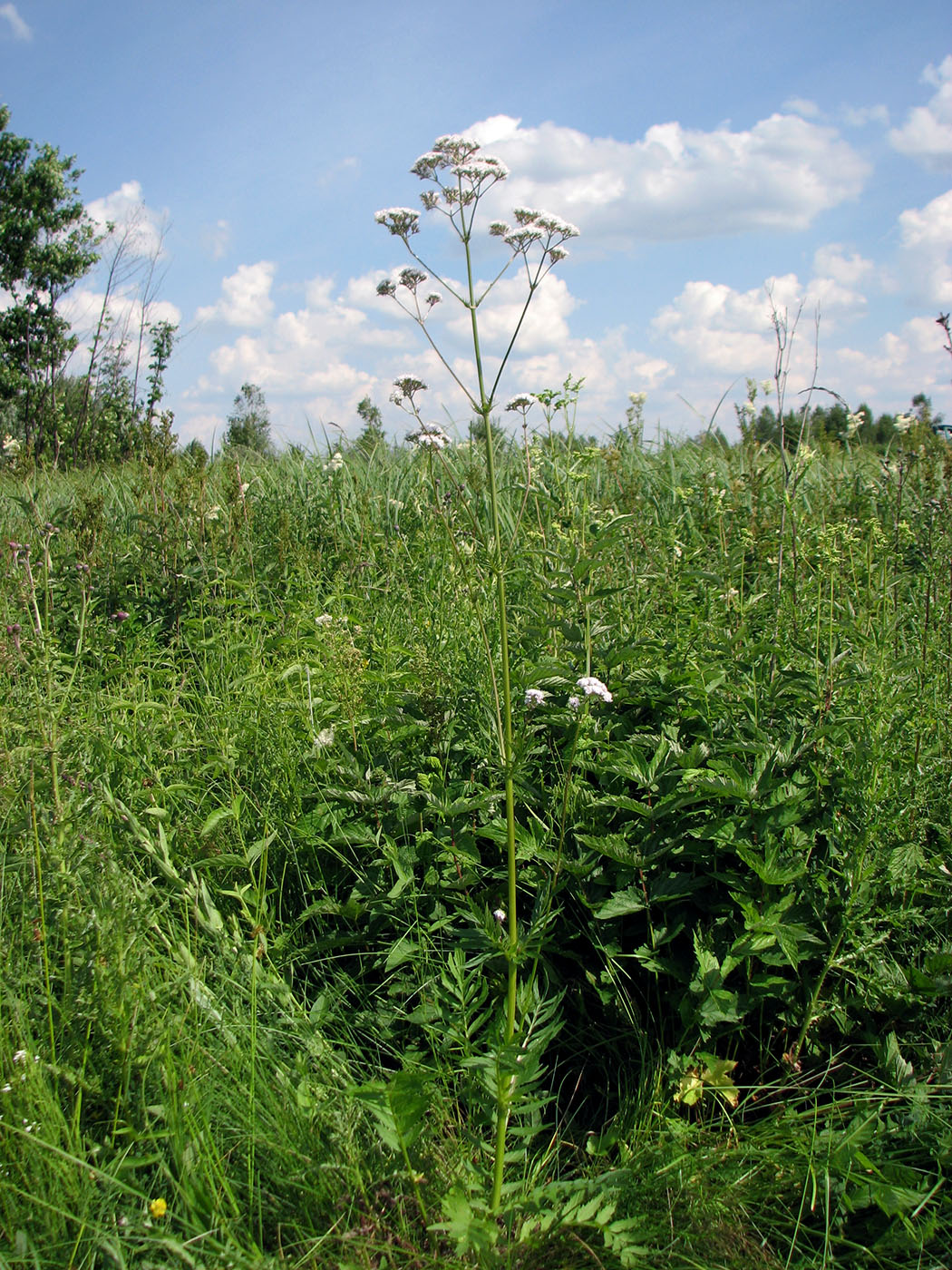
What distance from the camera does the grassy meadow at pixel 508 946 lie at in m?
1.51

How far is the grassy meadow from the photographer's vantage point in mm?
1514

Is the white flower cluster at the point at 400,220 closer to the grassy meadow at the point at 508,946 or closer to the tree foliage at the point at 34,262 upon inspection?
the grassy meadow at the point at 508,946

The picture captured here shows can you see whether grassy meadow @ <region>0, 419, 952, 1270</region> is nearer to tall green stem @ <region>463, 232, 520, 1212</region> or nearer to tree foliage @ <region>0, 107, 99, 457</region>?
tall green stem @ <region>463, 232, 520, 1212</region>

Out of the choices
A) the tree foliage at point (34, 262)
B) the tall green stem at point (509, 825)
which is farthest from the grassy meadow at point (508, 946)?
the tree foliage at point (34, 262)

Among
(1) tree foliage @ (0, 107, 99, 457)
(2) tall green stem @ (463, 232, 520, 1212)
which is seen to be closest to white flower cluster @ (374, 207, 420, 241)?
(2) tall green stem @ (463, 232, 520, 1212)

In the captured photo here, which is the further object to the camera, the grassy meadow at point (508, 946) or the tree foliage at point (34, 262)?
the tree foliage at point (34, 262)

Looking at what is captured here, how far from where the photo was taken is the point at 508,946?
1.57 m

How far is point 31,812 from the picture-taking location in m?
1.82

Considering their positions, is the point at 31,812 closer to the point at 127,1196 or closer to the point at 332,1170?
the point at 127,1196

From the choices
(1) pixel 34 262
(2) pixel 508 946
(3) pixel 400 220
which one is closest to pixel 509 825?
(2) pixel 508 946

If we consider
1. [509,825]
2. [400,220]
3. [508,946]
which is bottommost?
[508,946]

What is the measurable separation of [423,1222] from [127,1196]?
0.55m

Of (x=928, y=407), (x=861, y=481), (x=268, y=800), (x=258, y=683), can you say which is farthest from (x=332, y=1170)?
(x=861, y=481)

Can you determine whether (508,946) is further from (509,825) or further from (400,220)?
(400,220)
